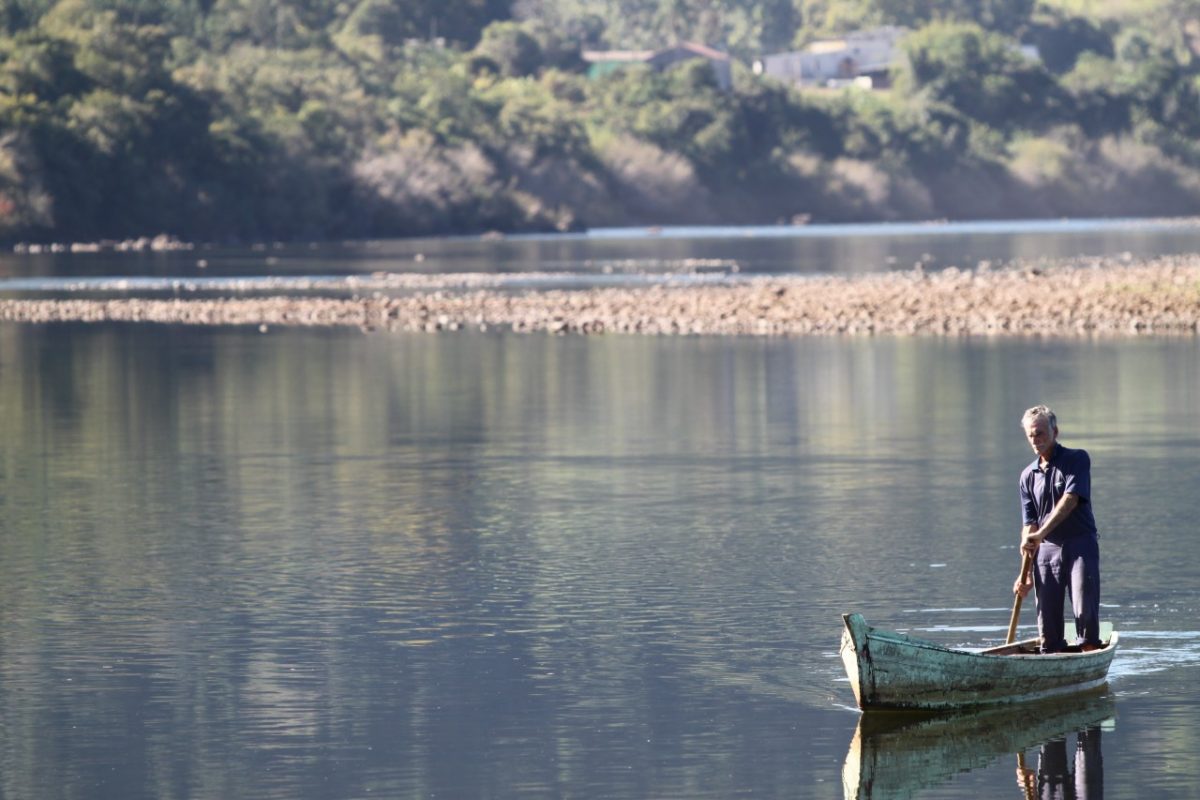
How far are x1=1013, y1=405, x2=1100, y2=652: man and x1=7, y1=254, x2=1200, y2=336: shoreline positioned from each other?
33636 mm

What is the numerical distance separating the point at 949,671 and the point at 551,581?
220 inches

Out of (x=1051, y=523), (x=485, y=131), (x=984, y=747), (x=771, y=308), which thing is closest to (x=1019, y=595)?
(x=1051, y=523)

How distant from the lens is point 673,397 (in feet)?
116

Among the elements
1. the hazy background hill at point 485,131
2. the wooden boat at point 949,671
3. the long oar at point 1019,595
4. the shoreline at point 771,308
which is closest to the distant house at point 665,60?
the hazy background hill at point 485,131

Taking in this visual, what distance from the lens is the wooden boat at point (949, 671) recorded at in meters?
13.8

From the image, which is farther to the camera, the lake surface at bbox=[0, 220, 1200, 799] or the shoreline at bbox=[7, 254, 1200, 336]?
the shoreline at bbox=[7, 254, 1200, 336]

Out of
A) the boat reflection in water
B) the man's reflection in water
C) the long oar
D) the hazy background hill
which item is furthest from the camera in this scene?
the hazy background hill

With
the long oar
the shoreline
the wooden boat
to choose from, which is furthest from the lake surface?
the shoreline

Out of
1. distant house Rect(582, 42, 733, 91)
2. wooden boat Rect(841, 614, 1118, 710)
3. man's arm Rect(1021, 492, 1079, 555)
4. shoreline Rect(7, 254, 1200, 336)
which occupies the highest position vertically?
distant house Rect(582, 42, 733, 91)

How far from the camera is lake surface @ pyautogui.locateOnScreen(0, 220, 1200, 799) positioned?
534 inches

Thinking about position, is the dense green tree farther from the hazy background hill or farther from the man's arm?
the man's arm

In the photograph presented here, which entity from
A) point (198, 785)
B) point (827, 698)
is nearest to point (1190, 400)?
point (827, 698)

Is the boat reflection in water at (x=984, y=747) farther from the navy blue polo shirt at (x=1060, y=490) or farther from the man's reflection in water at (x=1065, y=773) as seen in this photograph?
the navy blue polo shirt at (x=1060, y=490)

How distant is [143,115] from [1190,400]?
300 feet
